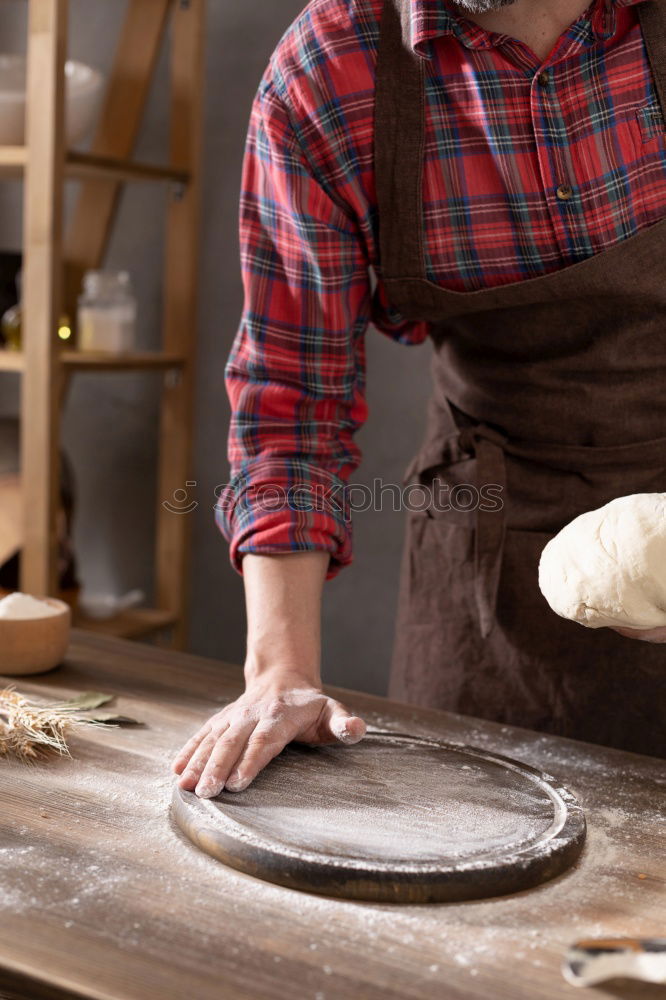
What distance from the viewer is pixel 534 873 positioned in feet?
2.89

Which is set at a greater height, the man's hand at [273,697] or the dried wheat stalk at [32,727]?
the man's hand at [273,697]

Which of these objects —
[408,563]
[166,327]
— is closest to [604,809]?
[408,563]

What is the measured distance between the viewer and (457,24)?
1.25m

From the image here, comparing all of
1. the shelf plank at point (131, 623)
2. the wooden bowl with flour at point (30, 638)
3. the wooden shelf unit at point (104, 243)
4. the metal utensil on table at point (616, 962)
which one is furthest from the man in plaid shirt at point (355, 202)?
the shelf plank at point (131, 623)

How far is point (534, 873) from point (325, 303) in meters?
0.74

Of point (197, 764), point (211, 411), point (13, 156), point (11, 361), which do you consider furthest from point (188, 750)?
point (211, 411)

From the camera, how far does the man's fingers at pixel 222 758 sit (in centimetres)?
99

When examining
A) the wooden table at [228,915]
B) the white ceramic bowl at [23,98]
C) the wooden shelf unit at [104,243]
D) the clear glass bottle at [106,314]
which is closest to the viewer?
the wooden table at [228,915]

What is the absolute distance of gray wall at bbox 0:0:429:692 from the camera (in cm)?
273

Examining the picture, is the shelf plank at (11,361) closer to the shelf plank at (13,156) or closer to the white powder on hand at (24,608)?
the shelf plank at (13,156)

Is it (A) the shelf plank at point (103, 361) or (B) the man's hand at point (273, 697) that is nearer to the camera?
(B) the man's hand at point (273, 697)

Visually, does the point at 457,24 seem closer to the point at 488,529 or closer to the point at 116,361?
the point at 488,529

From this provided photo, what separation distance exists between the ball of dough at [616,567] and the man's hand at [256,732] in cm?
25

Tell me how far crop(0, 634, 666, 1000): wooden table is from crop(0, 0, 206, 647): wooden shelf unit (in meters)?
1.41
